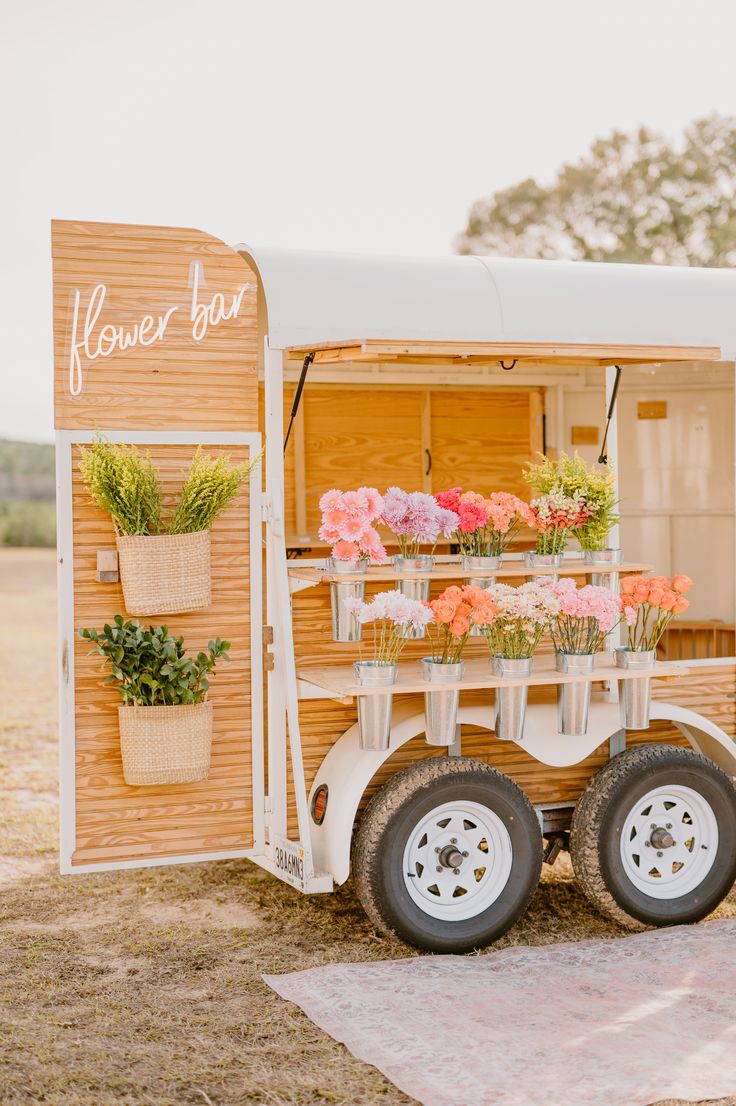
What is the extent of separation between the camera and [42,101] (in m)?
19.2

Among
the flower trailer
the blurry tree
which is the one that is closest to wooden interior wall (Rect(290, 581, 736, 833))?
the flower trailer

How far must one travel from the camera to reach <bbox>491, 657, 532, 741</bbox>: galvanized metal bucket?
515cm

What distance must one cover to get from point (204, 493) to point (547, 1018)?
2.15 metres

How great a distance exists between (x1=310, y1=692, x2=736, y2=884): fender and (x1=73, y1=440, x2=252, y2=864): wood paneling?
0.33 m

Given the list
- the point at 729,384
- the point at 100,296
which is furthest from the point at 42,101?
the point at 100,296

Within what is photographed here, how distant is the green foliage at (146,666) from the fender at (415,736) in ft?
2.15

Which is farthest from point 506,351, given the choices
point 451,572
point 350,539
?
point 350,539

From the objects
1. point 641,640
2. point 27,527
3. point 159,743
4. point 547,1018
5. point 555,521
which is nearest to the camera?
point 547,1018

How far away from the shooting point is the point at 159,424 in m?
5.00

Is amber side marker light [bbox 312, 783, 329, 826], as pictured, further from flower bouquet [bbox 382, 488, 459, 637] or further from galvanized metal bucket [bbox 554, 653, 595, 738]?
galvanized metal bucket [bbox 554, 653, 595, 738]

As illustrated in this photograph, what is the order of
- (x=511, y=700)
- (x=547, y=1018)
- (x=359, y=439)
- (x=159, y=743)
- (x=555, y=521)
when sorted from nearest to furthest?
1. (x=547, y=1018)
2. (x=159, y=743)
3. (x=511, y=700)
4. (x=555, y=521)
5. (x=359, y=439)

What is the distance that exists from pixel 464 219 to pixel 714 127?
5.85 metres

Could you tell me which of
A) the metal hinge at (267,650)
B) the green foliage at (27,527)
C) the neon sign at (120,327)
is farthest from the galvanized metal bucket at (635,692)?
the green foliage at (27,527)

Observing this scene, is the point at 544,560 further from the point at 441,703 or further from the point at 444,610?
the point at 441,703
